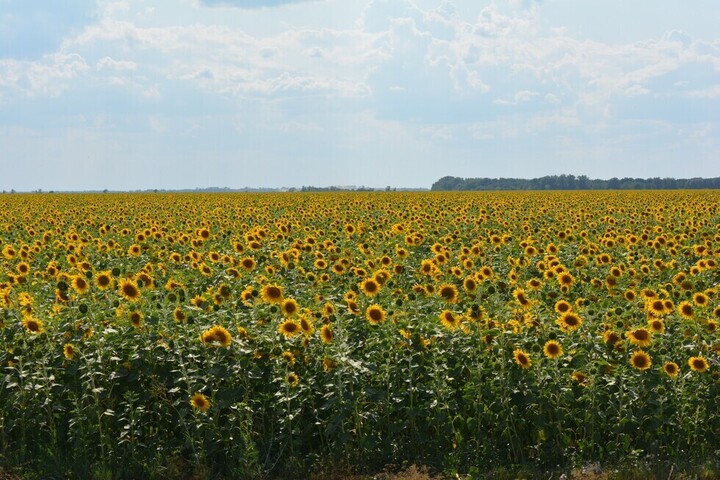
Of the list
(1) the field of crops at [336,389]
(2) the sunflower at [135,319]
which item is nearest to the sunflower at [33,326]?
(1) the field of crops at [336,389]

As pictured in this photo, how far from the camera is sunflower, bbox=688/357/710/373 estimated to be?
690 cm

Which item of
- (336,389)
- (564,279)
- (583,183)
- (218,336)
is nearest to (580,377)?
(336,389)

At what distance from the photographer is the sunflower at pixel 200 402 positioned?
6.59 metres

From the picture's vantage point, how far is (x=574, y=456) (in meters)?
6.57

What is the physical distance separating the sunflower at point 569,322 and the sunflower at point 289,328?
2594 millimetres

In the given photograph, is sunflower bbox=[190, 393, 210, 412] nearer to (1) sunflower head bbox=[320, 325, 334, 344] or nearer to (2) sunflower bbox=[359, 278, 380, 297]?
(1) sunflower head bbox=[320, 325, 334, 344]

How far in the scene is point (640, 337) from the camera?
7137 millimetres

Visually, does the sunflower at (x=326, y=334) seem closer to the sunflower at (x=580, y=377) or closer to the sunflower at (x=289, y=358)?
the sunflower at (x=289, y=358)

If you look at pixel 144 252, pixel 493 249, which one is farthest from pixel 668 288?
pixel 144 252

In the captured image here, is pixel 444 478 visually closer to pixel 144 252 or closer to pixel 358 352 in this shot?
pixel 358 352

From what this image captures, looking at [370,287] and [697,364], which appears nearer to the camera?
[697,364]

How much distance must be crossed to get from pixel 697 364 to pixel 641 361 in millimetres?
535

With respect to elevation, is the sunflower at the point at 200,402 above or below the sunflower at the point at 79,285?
below

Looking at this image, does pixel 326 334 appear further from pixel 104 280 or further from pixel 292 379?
pixel 104 280
